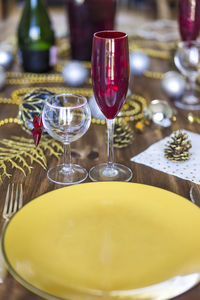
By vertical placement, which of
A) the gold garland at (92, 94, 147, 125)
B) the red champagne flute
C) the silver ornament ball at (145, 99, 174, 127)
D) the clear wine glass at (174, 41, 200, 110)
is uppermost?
the red champagne flute

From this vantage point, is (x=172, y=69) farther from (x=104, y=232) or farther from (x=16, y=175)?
(x=104, y=232)

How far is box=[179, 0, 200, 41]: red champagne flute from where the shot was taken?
0.99m

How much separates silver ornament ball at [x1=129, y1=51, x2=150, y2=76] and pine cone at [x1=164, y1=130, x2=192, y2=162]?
1.52 ft

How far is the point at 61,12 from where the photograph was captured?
2123 mm

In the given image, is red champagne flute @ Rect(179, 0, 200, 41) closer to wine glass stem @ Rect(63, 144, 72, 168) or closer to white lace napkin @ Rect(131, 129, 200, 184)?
white lace napkin @ Rect(131, 129, 200, 184)

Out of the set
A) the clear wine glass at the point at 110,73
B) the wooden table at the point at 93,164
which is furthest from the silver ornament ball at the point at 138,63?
the clear wine glass at the point at 110,73

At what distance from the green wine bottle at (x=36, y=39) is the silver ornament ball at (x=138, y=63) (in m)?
0.22

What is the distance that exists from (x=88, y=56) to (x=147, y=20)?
0.64 m

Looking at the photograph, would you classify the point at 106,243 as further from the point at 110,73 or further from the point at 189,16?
the point at 189,16

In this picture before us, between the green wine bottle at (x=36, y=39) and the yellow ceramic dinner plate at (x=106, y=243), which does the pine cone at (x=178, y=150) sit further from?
the green wine bottle at (x=36, y=39)

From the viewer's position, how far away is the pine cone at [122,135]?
29.4 inches

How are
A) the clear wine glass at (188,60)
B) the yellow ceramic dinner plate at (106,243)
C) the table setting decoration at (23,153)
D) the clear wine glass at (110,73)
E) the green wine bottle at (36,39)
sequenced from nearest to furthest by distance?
1. the yellow ceramic dinner plate at (106,243)
2. the clear wine glass at (110,73)
3. the table setting decoration at (23,153)
4. the clear wine glass at (188,60)
5. the green wine bottle at (36,39)

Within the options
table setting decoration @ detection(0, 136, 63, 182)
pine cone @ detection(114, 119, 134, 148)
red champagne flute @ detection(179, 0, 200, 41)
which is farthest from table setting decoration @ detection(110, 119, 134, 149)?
red champagne flute @ detection(179, 0, 200, 41)

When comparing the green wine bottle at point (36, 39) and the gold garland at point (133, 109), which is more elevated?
the green wine bottle at point (36, 39)
